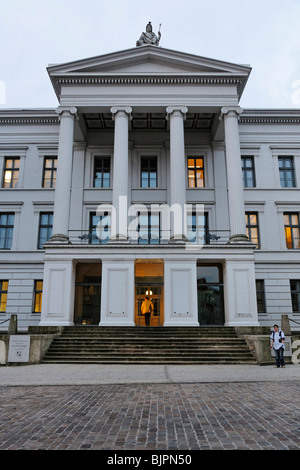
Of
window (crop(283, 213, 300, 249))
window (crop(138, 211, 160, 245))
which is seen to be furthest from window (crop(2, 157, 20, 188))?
window (crop(283, 213, 300, 249))

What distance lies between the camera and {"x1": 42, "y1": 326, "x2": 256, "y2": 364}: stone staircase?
14.9 meters

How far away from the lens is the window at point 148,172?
1025 inches

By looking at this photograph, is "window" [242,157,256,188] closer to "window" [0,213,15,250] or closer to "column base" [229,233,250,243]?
"column base" [229,233,250,243]

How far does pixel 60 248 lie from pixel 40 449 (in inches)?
620

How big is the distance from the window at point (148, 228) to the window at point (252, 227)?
6291 millimetres

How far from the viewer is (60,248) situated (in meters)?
20.1

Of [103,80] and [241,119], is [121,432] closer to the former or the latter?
[103,80]

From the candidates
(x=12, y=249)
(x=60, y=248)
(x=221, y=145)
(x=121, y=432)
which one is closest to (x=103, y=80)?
(x=221, y=145)

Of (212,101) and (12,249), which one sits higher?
(212,101)

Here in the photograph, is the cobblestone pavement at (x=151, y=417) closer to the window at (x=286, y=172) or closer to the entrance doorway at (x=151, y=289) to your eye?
the entrance doorway at (x=151, y=289)

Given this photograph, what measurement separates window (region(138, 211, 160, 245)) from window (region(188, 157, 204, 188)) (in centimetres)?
361

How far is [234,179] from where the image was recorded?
70.4ft

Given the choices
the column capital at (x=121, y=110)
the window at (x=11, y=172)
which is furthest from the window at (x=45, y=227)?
the column capital at (x=121, y=110)

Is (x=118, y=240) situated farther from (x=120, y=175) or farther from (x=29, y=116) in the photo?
(x=29, y=116)
